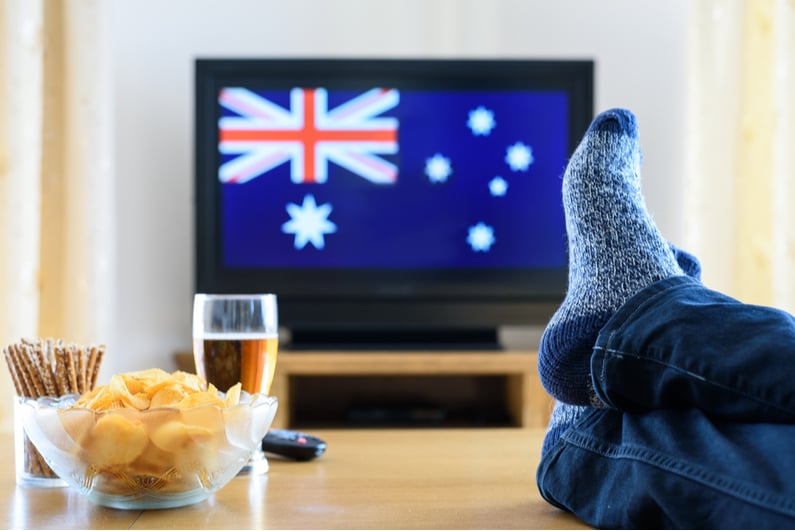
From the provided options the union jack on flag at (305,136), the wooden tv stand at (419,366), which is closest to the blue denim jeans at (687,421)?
the wooden tv stand at (419,366)

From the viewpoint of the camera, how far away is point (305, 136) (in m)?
2.41

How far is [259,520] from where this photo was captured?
599 mm

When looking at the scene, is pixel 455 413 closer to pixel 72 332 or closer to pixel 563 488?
pixel 72 332

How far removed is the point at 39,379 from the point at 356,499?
27 cm

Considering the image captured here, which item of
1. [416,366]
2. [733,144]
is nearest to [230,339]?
[416,366]

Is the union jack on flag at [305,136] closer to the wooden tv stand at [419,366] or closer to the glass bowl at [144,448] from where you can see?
the wooden tv stand at [419,366]

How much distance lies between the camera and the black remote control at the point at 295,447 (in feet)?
2.77

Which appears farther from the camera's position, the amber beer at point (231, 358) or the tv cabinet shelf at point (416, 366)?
the tv cabinet shelf at point (416, 366)

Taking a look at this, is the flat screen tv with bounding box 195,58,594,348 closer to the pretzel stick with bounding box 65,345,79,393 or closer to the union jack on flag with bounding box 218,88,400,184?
the union jack on flag with bounding box 218,88,400,184

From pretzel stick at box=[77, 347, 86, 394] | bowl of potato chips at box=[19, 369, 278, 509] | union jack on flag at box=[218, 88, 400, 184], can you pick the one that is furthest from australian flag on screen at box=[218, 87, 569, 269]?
bowl of potato chips at box=[19, 369, 278, 509]

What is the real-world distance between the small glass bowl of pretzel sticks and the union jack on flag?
1669 millimetres

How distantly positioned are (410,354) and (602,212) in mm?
1450

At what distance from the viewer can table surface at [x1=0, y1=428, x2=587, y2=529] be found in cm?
59

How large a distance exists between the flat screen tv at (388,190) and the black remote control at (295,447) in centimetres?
152
